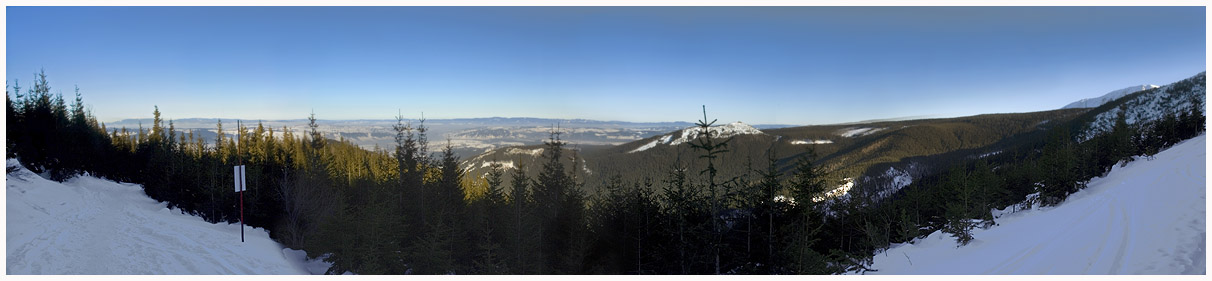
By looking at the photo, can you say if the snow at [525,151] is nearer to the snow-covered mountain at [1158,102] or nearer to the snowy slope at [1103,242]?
the snow-covered mountain at [1158,102]

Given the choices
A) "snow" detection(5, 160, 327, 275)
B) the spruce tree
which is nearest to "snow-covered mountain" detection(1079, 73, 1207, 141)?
the spruce tree

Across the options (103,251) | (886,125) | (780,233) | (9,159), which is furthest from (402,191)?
(886,125)

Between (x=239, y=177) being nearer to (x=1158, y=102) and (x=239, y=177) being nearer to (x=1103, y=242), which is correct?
(x=1103, y=242)

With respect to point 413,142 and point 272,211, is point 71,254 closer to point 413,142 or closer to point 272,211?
point 272,211

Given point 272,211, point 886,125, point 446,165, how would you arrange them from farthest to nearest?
point 886,125
point 446,165
point 272,211

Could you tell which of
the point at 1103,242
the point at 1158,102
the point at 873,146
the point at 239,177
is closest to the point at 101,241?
the point at 239,177

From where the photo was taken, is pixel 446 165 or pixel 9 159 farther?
pixel 446 165

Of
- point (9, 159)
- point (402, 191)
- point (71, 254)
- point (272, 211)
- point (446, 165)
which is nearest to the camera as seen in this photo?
point (71, 254)
